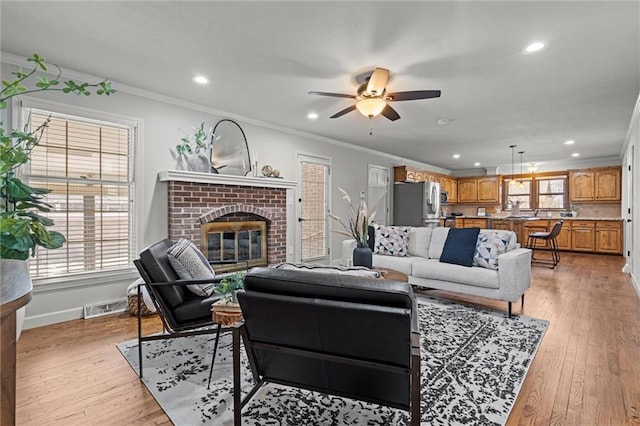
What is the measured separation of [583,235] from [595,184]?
4.35 ft

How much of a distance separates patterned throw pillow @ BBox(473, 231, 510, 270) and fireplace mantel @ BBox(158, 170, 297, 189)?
275 cm

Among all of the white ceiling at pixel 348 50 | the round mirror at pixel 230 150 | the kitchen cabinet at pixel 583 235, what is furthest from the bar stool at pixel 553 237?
the round mirror at pixel 230 150

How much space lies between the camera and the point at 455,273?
3.51 m

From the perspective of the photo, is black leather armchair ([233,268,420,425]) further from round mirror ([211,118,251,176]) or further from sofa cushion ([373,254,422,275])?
round mirror ([211,118,251,176])

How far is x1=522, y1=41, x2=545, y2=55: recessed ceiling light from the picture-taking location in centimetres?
249

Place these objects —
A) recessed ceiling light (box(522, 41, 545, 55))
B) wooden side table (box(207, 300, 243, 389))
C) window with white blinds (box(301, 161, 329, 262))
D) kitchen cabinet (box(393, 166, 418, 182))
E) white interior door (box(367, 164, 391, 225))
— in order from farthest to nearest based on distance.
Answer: kitchen cabinet (box(393, 166, 418, 182))
white interior door (box(367, 164, 391, 225))
window with white blinds (box(301, 161, 329, 262))
recessed ceiling light (box(522, 41, 545, 55))
wooden side table (box(207, 300, 243, 389))

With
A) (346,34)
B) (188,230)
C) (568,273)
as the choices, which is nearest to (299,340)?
(346,34)

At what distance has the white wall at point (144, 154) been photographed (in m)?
3.04

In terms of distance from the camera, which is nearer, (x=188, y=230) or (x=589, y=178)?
(x=188, y=230)

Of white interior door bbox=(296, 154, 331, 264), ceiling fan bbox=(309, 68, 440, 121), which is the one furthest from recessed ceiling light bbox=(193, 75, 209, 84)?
white interior door bbox=(296, 154, 331, 264)

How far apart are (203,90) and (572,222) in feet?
29.3

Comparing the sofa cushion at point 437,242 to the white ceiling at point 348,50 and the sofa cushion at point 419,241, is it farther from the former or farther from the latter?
the white ceiling at point 348,50

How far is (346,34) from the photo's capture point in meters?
2.37

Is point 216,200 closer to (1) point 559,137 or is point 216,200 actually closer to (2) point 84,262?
(2) point 84,262
